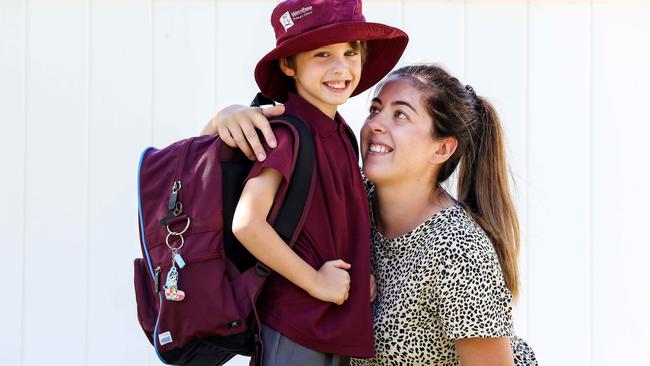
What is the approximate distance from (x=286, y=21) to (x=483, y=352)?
98cm

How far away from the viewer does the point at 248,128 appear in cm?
259

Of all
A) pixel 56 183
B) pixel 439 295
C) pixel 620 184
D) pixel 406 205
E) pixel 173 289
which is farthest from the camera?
pixel 620 184

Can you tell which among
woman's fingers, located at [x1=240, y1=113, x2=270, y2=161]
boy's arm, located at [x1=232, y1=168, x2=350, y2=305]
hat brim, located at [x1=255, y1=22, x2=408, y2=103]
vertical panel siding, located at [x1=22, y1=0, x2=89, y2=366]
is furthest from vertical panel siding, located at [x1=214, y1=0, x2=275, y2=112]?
boy's arm, located at [x1=232, y1=168, x2=350, y2=305]

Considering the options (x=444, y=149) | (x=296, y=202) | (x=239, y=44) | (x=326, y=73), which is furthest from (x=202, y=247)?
(x=239, y=44)

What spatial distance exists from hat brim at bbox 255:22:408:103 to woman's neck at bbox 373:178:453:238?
317 mm

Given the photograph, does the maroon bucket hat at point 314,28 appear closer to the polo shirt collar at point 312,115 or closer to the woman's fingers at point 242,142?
the polo shirt collar at point 312,115

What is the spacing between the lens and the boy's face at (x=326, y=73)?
8.88 feet

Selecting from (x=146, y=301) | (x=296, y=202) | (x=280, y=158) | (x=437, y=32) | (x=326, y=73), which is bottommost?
(x=146, y=301)

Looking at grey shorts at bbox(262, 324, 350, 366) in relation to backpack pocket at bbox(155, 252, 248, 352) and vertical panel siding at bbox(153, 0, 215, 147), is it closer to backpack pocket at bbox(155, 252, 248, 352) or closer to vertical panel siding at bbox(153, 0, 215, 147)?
backpack pocket at bbox(155, 252, 248, 352)

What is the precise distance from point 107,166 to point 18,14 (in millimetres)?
628

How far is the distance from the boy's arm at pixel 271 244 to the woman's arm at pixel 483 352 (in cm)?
36

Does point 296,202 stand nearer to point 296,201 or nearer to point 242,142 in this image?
point 296,201

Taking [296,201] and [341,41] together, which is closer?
[296,201]

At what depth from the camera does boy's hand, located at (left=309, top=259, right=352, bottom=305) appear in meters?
2.54
